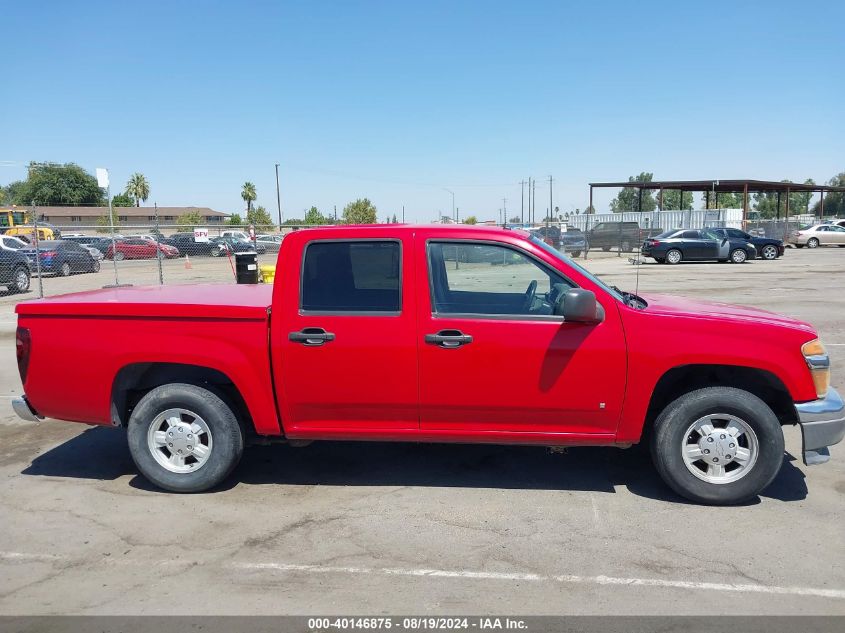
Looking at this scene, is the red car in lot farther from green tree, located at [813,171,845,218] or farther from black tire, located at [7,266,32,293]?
green tree, located at [813,171,845,218]

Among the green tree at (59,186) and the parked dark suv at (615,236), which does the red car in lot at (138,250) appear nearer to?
the parked dark suv at (615,236)

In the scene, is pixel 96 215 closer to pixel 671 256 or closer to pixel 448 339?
pixel 671 256

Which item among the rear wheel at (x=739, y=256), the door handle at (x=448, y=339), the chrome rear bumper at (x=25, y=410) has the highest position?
the door handle at (x=448, y=339)

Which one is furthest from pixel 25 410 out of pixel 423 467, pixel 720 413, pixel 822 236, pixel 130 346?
pixel 822 236

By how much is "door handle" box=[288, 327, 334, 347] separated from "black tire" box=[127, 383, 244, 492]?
760 mm

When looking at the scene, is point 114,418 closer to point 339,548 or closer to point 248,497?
point 248,497

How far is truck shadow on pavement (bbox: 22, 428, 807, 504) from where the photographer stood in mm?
5027

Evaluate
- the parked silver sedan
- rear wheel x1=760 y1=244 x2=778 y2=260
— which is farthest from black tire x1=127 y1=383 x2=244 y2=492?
the parked silver sedan

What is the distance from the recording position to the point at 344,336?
15.0 feet

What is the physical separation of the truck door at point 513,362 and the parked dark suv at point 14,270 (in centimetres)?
1769

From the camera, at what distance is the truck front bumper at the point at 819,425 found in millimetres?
4410

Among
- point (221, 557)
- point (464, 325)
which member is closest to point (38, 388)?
point (221, 557)

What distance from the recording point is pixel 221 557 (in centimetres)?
399

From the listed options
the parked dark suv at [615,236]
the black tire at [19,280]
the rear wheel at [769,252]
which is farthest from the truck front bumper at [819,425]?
the parked dark suv at [615,236]
